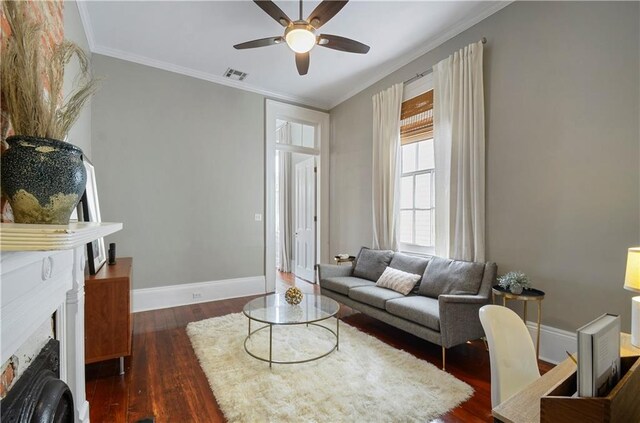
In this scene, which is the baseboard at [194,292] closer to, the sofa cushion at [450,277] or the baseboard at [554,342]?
the sofa cushion at [450,277]

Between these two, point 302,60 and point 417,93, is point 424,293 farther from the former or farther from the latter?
point 302,60

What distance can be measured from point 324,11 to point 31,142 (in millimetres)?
2177

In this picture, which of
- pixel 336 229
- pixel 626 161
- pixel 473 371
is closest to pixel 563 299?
pixel 473 371

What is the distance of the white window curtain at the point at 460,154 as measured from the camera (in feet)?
9.74

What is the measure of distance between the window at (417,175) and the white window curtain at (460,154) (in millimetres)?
244

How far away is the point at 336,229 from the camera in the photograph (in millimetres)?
5258

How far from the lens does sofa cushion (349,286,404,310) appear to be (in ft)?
9.94

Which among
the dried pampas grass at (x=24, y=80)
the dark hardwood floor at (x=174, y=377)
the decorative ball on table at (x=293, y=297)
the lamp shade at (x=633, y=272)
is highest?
the dried pampas grass at (x=24, y=80)

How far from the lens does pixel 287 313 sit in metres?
2.67

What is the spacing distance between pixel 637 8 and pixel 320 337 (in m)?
3.58

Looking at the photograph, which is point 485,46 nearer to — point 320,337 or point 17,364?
point 320,337

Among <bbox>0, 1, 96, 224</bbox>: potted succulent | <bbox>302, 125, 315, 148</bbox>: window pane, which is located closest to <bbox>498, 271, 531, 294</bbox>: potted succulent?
<bbox>0, 1, 96, 224</bbox>: potted succulent

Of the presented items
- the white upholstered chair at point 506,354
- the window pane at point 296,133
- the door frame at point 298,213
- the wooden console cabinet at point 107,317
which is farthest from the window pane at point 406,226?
the wooden console cabinet at point 107,317

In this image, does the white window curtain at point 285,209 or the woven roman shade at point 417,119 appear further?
the white window curtain at point 285,209
